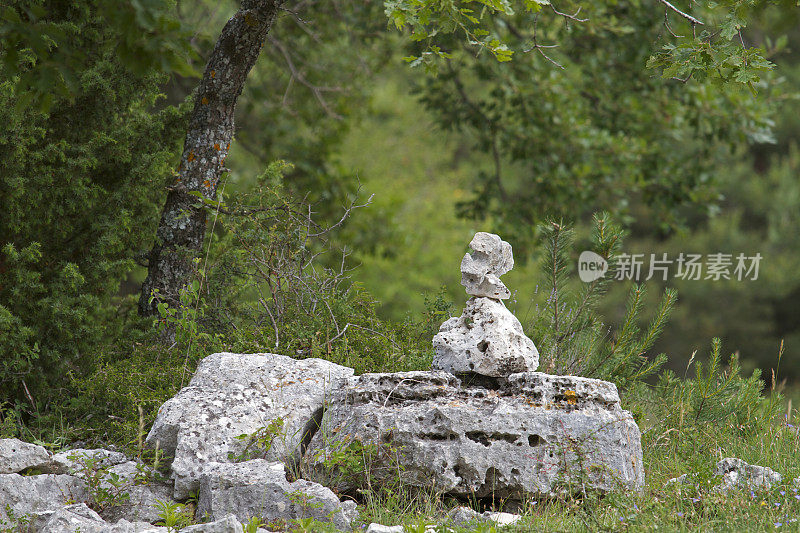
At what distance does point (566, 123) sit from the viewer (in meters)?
10.1

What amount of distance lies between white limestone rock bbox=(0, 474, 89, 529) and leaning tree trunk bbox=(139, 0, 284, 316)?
2.06m

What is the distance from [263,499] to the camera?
3670 millimetres

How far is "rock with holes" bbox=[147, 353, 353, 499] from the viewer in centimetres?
413

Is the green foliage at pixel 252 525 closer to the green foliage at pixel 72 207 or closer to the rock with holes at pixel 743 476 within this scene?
the rock with holes at pixel 743 476

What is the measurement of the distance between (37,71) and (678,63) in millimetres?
3391

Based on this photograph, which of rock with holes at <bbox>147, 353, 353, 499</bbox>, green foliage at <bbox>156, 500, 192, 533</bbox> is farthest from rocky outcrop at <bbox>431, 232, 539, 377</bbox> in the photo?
green foliage at <bbox>156, 500, 192, 533</bbox>

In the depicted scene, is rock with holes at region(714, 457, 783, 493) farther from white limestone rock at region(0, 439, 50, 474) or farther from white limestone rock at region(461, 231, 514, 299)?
white limestone rock at region(0, 439, 50, 474)

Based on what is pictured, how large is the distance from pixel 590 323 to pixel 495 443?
1798mm

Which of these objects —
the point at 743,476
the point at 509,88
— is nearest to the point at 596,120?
the point at 509,88

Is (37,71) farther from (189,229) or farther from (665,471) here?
(665,471)

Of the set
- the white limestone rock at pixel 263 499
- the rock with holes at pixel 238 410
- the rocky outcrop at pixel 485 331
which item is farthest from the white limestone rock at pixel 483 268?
the white limestone rock at pixel 263 499

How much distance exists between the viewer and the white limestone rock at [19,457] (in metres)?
4.05

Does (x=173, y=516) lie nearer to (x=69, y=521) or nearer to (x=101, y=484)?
(x=69, y=521)

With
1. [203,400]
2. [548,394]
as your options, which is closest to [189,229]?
[203,400]
